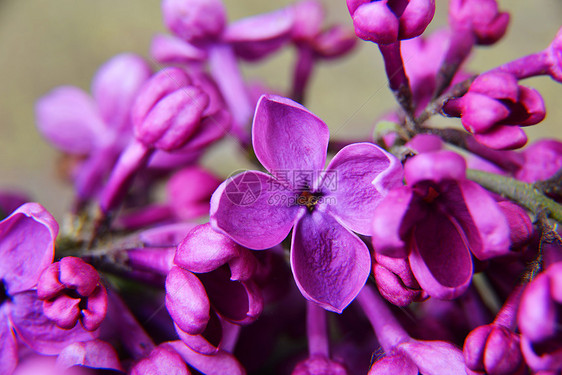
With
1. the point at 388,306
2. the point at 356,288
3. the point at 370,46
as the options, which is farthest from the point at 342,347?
the point at 370,46

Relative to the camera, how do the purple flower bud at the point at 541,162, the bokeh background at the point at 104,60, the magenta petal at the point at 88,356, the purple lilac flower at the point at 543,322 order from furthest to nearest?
the bokeh background at the point at 104,60, the purple flower bud at the point at 541,162, the magenta petal at the point at 88,356, the purple lilac flower at the point at 543,322

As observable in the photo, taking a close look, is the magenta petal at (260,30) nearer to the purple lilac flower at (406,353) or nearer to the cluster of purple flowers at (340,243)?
the cluster of purple flowers at (340,243)

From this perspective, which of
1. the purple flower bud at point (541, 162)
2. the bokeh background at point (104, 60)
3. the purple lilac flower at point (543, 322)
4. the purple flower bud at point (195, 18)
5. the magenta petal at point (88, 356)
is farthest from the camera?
the bokeh background at point (104, 60)

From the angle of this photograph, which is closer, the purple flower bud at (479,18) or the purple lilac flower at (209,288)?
the purple lilac flower at (209,288)

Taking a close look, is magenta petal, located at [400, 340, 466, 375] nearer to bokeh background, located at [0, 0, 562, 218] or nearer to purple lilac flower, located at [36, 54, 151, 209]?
purple lilac flower, located at [36, 54, 151, 209]

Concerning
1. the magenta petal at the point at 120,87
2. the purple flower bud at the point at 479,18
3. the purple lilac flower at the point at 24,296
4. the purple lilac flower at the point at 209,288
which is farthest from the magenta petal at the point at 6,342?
the purple flower bud at the point at 479,18

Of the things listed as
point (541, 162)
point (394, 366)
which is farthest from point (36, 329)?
point (541, 162)

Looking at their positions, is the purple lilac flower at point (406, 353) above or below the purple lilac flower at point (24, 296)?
below
